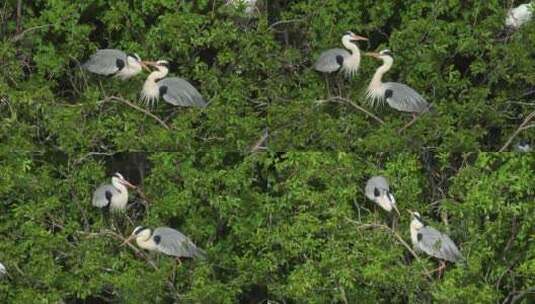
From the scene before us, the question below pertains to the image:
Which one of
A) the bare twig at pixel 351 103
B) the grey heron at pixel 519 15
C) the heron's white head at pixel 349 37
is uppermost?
the grey heron at pixel 519 15

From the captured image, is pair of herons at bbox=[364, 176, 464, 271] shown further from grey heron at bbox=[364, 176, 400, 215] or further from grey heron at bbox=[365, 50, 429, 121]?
grey heron at bbox=[365, 50, 429, 121]

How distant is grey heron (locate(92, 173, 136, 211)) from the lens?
151 inches

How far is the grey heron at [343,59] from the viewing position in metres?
4.25

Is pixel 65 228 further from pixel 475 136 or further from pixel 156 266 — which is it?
pixel 475 136

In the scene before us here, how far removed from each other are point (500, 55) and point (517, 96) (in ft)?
0.48

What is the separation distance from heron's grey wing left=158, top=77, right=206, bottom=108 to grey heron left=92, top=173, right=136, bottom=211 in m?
0.44

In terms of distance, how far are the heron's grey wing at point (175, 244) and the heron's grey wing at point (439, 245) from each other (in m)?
0.65

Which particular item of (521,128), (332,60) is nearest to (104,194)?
(332,60)

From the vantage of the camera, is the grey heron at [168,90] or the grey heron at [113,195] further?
the grey heron at [168,90]

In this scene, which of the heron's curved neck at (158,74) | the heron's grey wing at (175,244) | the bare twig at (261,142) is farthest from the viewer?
the heron's curved neck at (158,74)

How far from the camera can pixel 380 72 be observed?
4.23 meters

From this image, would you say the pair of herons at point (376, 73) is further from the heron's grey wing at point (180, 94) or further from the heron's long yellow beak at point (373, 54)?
the heron's grey wing at point (180, 94)

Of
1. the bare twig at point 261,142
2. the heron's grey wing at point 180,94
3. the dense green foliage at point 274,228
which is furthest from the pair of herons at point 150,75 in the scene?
the dense green foliage at point 274,228

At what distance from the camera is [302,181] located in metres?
3.73
